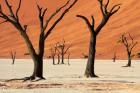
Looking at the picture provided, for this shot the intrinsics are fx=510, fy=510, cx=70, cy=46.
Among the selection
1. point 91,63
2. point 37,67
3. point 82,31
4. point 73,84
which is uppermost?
point 82,31

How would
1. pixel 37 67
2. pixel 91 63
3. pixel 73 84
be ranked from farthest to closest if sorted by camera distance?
pixel 91 63, pixel 37 67, pixel 73 84

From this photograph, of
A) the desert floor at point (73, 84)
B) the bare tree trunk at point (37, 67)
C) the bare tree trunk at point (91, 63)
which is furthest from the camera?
the bare tree trunk at point (91, 63)

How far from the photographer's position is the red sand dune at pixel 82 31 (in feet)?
429

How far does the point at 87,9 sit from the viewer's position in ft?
540

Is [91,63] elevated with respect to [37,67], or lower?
elevated

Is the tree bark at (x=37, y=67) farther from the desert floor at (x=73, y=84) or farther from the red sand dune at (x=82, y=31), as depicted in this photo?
the red sand dune at (x=82, y=31)

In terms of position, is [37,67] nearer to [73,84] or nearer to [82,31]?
[73,84]

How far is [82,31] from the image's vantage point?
14500 centimetres

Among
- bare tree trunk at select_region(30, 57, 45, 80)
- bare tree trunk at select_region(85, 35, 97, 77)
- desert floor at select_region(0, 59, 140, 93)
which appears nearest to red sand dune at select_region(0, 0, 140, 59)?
desert floor at select_region(0, 59, 140, 93)

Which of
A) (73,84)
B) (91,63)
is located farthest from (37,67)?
(91,63)

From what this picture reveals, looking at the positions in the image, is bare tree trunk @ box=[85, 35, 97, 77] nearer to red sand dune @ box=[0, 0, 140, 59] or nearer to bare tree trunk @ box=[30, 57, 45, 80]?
bare tree trunk @ box=[30, 57, 45, 80]

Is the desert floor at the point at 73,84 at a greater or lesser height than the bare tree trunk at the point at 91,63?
lesser

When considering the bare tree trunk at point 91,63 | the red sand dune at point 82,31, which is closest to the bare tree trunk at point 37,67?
the bare tree trunk at point 91,63

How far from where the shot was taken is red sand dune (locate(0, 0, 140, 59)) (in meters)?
131
